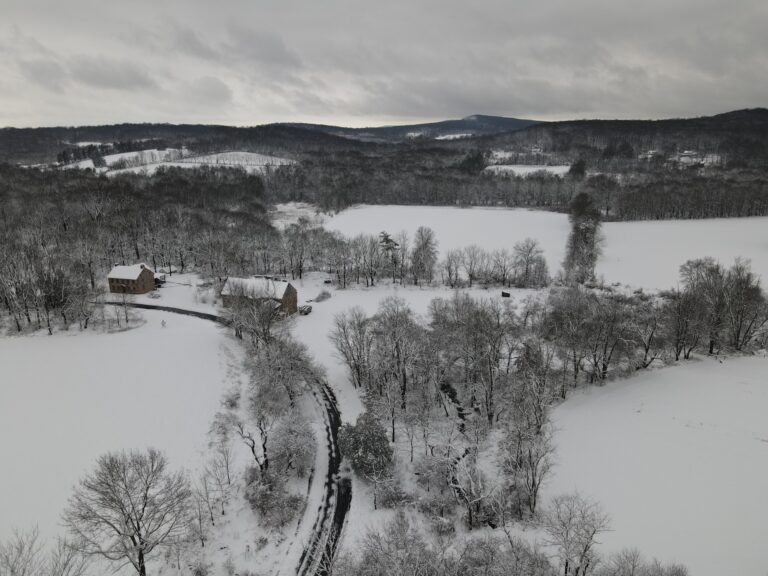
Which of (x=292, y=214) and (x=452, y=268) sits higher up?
(x=292, y=214)

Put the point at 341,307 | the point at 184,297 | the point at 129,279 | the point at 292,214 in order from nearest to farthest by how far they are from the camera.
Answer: the point at 341,307, the point at 129,279, the point at 184,297, the point at 292,214

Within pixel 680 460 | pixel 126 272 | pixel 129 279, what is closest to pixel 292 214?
pixel 126 272

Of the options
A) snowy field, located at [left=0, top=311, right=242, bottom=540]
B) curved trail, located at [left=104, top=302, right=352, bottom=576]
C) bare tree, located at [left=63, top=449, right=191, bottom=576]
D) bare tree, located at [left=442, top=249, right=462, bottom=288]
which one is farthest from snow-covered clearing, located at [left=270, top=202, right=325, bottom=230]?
bare tree, located at [left=63, top=449, right=191, bottom=576]

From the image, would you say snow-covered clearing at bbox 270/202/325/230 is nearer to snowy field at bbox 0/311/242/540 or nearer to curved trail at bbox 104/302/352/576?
snowy field at bbox 0/311/242/540

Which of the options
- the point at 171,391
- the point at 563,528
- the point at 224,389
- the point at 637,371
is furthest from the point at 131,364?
the point at 637,371

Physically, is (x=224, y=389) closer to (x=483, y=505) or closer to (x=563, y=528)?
(x=483, y=505)

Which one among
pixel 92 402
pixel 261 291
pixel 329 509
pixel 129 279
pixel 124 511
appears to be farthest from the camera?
pixel 129 279

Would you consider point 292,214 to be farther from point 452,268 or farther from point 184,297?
point 184,297
